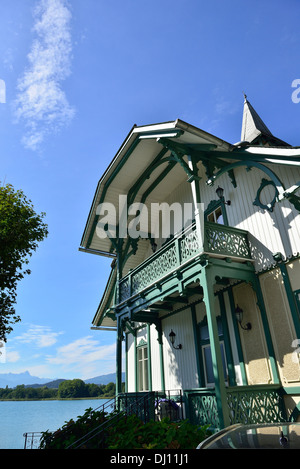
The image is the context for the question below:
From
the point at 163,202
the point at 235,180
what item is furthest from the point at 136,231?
the point at 235,180

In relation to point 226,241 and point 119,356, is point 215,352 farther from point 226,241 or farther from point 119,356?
point 119,356

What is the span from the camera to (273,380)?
7.55 metres

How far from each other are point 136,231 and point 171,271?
227 inches

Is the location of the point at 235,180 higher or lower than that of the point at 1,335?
higher

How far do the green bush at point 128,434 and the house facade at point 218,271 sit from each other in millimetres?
817

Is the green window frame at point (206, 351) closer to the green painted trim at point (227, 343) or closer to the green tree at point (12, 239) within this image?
the green painted trim at point (227, 343)

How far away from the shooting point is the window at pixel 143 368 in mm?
13905

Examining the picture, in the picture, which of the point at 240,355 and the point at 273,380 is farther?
the point at 240,355

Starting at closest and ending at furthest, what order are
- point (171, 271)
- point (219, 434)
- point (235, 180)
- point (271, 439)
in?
point (271, 439)
point (219, 434)
point (171, 271)
point (235, 180)

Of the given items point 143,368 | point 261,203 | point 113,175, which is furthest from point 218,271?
point 143,368

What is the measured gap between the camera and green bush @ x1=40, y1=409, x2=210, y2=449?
611 cm

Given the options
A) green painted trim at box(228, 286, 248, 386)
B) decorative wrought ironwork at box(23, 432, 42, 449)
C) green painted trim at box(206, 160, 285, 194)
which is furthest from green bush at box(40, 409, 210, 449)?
green painted trim at box(206, 160, 285, 194)

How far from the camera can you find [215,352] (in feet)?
23.5

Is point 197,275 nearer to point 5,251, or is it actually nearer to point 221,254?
point 221,254
